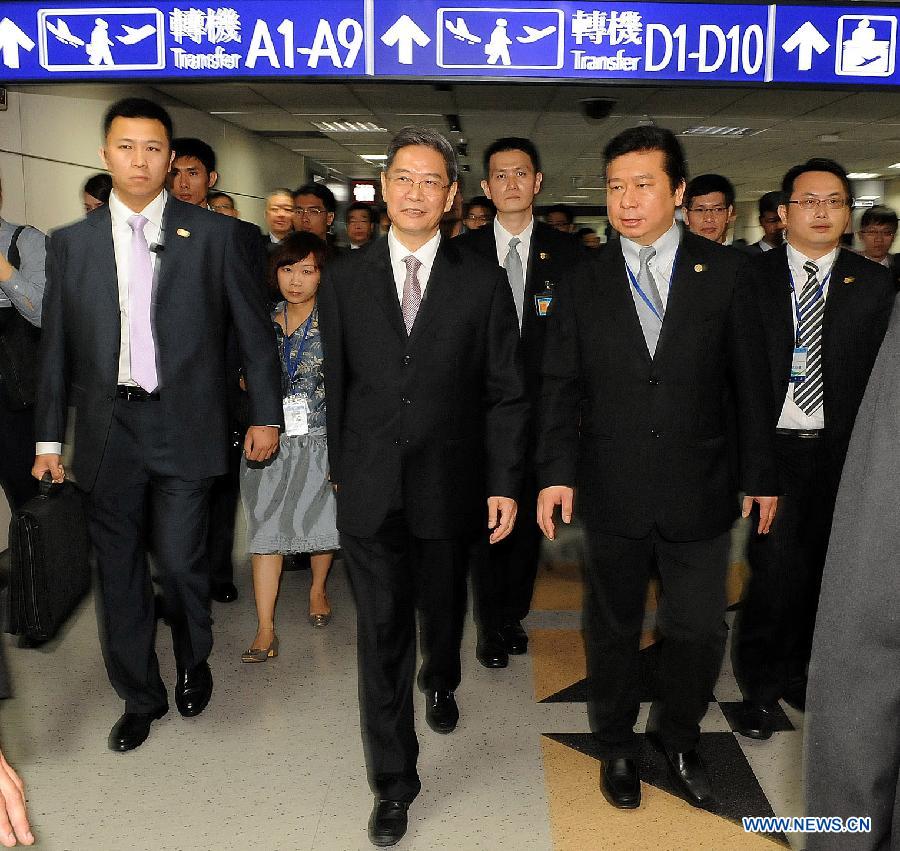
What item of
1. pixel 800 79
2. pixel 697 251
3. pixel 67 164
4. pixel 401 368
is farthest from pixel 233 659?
pixel 67 164

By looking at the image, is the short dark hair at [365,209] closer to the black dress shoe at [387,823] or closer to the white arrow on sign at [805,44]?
the white arrow on sign at [805,44]

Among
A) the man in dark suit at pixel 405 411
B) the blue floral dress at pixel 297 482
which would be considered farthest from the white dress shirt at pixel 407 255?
the blue floral dress at pixel 297 482

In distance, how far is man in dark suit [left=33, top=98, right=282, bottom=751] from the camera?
2.61 metres

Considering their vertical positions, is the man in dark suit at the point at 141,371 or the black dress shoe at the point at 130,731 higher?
the man in dark suit at the point at 141,371

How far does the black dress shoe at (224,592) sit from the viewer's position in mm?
3869

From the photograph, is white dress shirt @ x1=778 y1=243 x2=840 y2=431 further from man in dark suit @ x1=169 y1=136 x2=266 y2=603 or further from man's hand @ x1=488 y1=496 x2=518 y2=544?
man in dark suit @ x1=169 y1=136 x2=266 y2=603

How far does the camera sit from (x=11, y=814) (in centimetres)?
101

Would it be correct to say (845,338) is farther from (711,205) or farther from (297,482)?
(297,482)

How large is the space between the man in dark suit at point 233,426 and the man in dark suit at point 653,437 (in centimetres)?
141

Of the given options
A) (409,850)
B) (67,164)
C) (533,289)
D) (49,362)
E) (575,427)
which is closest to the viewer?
(409,850)

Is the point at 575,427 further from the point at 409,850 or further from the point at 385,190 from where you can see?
the point at 409,850

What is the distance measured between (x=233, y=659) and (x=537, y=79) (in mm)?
2348

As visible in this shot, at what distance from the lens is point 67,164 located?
5.88m

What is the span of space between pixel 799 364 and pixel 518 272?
106cm
